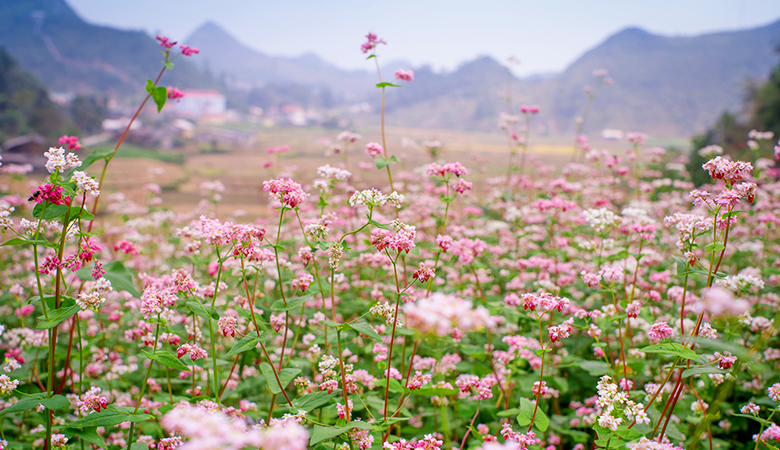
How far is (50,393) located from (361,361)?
7.13 feet

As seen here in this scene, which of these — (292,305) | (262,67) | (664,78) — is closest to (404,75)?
(292,305)

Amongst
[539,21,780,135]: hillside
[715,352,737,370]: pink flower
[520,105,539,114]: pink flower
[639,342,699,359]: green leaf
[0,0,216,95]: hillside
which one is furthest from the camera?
[539,21,780,135]: hillside

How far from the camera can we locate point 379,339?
1.74 meters

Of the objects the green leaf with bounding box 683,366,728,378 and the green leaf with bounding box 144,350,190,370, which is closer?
the green leaf with bounding box 144,350,190,370

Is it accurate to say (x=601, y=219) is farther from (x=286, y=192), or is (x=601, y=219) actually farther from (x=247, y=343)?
(x=247, y=343)

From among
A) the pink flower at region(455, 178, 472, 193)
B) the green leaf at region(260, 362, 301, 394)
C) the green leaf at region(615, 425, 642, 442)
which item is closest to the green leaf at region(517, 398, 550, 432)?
Answer: the green leaf at region(615, 425, 642, 442)

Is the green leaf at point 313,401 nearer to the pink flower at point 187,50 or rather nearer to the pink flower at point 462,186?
the pink flower at point 462,186

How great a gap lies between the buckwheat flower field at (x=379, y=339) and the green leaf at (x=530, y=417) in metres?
0.02

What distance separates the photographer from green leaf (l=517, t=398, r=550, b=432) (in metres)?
2.01

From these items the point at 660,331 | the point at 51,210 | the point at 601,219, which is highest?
the point at 51,210

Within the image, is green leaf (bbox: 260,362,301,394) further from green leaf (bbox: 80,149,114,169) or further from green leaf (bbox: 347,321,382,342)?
green leaf (bbox: 80,149,114,169)

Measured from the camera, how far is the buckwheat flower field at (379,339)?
1.79 m

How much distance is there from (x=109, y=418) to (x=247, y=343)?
0.73 meters

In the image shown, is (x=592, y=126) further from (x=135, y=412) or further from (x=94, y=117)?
(x=135, y=412)
